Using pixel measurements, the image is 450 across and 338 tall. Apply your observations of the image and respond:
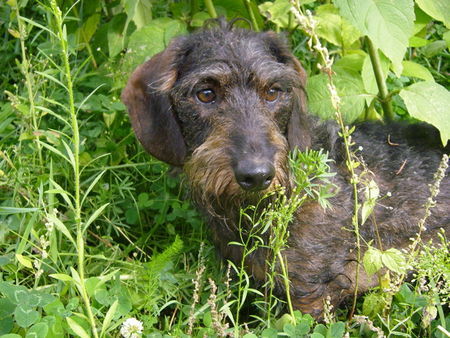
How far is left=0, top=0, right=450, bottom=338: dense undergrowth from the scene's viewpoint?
2938 millimetres

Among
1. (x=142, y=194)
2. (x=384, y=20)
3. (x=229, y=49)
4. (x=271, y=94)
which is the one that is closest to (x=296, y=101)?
(x=271, y=94)

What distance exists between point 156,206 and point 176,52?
3.76 ft

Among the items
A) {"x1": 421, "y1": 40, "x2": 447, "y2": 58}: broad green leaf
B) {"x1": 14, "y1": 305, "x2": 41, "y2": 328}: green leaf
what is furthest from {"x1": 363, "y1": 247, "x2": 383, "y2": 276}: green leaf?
{"x1": 421, "y1": 40, "x2": 447, "y2": 58}: broad green leaf

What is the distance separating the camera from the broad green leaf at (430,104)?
11.7 ft

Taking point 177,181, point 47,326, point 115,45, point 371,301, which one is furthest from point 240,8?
point 47,326

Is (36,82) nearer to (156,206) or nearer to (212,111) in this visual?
(156,206)

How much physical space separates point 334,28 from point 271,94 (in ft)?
3.50

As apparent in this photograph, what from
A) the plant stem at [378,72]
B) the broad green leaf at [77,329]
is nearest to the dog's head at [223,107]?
the plant stem at [378,72]

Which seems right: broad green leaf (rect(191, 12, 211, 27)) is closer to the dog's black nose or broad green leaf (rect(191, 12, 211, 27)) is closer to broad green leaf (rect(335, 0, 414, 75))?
broad green leaf (rect(335, 0, 414, 75))

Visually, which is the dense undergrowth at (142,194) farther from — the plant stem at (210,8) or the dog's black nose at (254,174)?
the dog's black nose at (254,174)

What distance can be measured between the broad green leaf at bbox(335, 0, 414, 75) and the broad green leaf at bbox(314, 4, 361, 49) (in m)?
0.87

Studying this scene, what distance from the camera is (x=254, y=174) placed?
2.88m

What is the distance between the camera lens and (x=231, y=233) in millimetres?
3551

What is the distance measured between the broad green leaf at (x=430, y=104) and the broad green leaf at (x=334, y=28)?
0.69m
